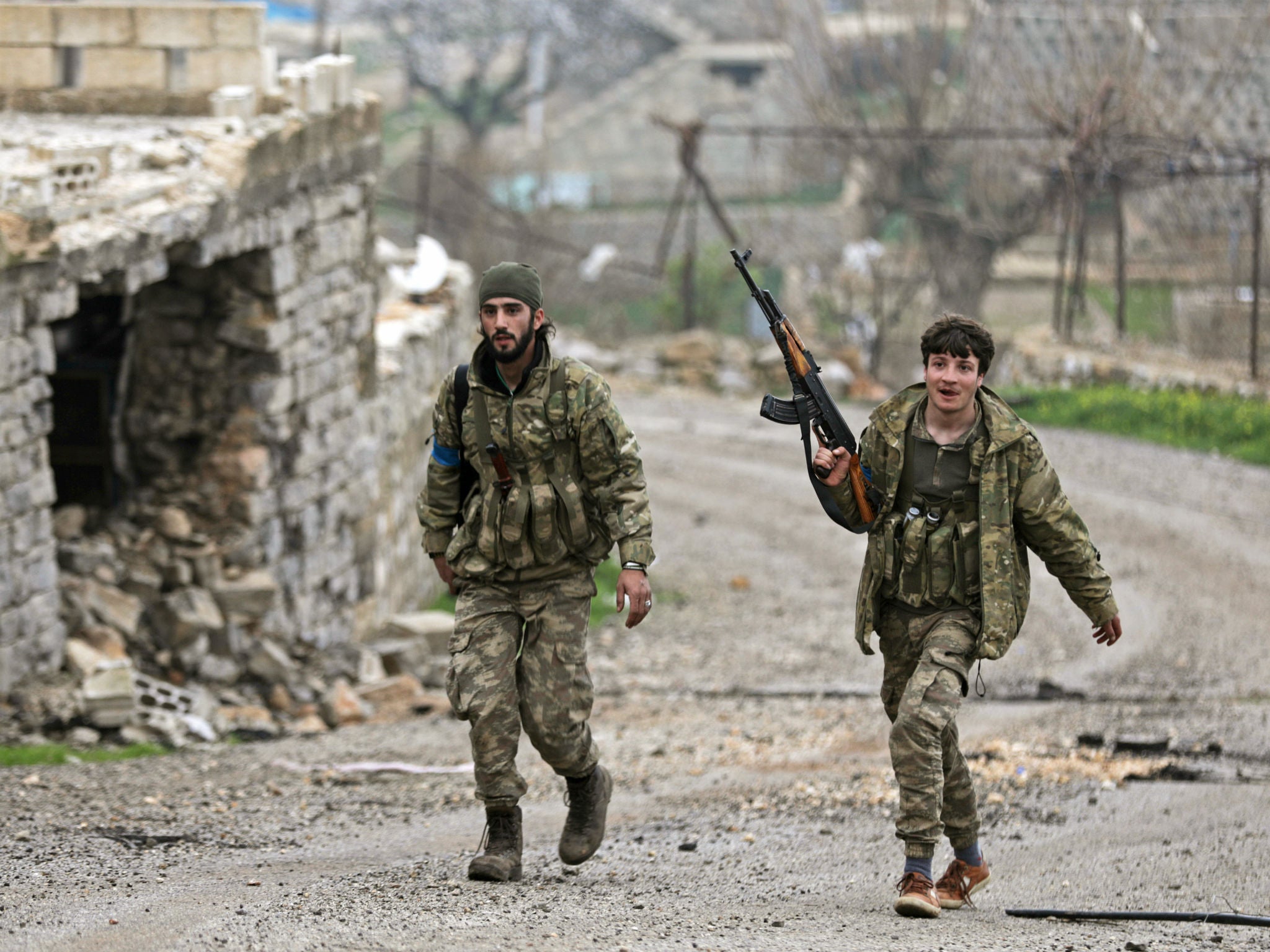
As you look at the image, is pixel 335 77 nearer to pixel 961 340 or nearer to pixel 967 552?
pixel 961 340

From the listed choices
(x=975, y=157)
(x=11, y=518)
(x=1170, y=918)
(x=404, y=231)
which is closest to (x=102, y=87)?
(x=11, y=518)

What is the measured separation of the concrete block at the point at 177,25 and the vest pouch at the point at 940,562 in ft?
21.2

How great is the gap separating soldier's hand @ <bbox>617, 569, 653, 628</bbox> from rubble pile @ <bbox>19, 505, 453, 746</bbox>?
12.2ft

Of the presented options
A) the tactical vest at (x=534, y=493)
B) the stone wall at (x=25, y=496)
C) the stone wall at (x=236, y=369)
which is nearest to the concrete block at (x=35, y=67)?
the stone wall at (x=236, y=369)

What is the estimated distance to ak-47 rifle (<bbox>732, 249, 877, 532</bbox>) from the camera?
484cm

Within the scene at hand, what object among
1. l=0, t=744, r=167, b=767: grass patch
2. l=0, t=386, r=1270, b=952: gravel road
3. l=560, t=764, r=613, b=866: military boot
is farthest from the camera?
l=0, t=744, r=167, b=767: grass patch

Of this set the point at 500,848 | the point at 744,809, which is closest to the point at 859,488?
the point at 500,848

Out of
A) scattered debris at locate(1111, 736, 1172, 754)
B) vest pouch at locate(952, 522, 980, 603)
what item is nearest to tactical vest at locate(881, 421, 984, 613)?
vest pouch at locate(952, 522, 980, 603)

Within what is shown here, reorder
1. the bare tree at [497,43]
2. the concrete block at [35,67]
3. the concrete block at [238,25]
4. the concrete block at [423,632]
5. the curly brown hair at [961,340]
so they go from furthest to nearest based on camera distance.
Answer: the bare tree at [497,43]
the concrete block at [423,632]
the concrete block at [35,67]
the concrete block at [238,25]
the curly brown hair at [961,340]

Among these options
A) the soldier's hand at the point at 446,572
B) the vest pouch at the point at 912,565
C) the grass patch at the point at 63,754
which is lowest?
the grass patch at the point at 63,754

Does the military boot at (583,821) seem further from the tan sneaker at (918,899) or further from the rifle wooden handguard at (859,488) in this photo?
the rifle wooden handguard at (859,488)

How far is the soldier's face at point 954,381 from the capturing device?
15.3ft

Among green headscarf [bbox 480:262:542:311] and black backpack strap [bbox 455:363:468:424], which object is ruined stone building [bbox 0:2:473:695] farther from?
green headscarf [bbox 480:262:542:311]

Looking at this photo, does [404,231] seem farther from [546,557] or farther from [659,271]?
[546,557]
